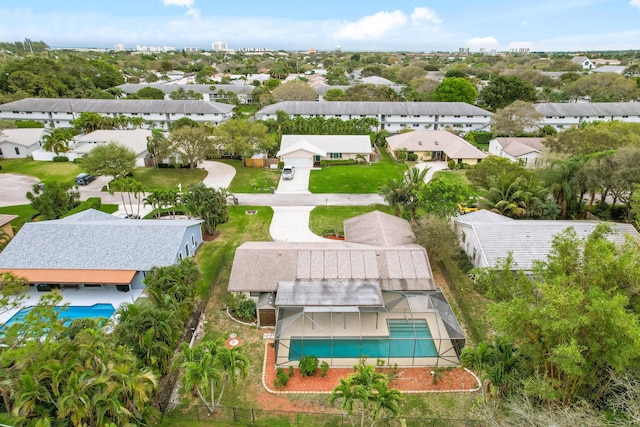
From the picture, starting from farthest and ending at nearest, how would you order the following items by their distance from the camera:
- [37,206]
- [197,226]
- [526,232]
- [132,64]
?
1. [132,64]
2. [37,206]
3. [197,226]
4. [526,232]

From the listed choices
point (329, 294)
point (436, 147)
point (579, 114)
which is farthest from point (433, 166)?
point (579, 114)

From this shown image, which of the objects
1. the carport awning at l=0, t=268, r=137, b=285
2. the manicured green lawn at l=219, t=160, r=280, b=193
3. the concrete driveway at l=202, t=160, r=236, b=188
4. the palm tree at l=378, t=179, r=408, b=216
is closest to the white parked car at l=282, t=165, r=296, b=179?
the manicured green lawn at l=219, t=160, r=280, b=193

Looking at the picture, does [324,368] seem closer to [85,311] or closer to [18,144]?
[85,311]

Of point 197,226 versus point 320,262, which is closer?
point 320,262

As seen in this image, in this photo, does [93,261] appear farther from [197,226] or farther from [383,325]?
[383,325]

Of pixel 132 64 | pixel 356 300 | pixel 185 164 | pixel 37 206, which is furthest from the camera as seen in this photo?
pixel 132 64

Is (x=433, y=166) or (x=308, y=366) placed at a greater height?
(x=433, y=166)

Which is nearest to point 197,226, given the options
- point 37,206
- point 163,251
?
point 163,251

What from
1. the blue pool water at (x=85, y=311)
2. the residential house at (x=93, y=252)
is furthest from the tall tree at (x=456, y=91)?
the blue pool water at (x=85, y=311)
